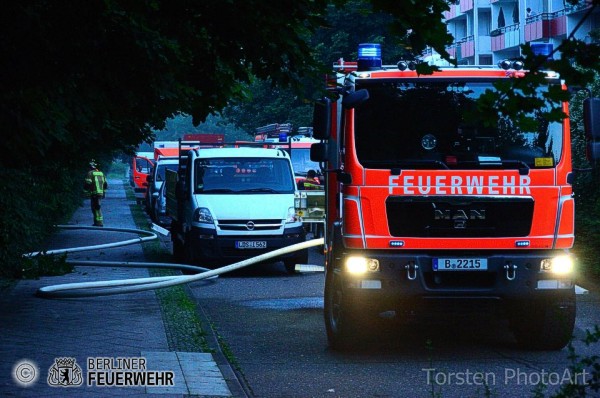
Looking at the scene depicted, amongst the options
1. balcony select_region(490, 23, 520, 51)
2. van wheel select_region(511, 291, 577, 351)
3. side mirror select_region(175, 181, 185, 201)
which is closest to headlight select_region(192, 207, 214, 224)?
side mirror select_region(175, 181, 185, 201)

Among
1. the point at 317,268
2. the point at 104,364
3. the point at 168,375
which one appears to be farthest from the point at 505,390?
the point at 317,268

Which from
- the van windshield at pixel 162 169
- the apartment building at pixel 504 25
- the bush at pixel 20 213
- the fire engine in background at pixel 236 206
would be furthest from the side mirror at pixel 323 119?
the apartment building at pixel 504 25

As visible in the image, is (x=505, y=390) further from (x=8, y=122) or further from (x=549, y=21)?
(x=549, y=21)

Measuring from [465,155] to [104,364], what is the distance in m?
3.62

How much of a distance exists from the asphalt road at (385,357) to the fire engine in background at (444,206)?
435mm

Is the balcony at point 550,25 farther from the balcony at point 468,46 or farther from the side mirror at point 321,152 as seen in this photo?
the side mirror at point 321,152

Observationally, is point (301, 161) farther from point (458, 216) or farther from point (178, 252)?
point (458, 216)

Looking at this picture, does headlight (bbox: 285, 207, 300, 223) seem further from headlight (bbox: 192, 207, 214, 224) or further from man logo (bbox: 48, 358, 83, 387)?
man logo (bbox: 48, 358, 83, 387)

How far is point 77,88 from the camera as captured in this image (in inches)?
412

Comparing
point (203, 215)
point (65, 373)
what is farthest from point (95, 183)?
point (65, 373)

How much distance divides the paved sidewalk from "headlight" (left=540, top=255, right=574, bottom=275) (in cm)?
292

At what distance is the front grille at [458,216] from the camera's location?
34.2 ft

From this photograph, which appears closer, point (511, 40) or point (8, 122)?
point (8, 122)

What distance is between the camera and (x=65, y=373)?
28.9ft
